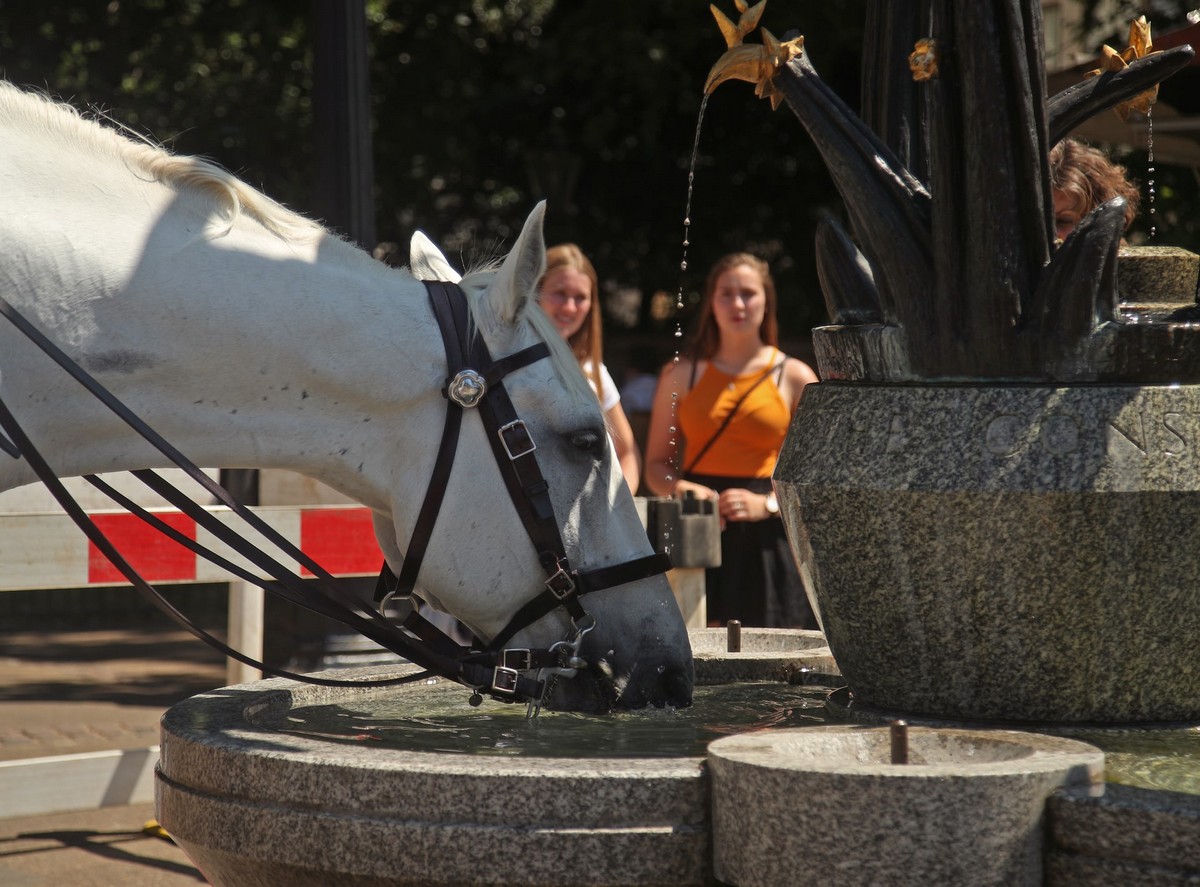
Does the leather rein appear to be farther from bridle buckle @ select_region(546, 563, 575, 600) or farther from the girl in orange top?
the girl in orange top

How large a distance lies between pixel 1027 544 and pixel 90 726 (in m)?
6.12

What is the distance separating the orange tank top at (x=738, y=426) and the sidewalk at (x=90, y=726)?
7.85 ft

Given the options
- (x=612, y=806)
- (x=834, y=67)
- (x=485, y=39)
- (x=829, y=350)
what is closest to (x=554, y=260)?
(x=829, y=350)

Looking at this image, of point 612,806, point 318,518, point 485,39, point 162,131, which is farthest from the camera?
point 485,39

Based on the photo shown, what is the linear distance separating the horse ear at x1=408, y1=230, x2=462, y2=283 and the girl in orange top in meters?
2.21

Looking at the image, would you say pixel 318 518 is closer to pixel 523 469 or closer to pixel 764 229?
pixel 523 469

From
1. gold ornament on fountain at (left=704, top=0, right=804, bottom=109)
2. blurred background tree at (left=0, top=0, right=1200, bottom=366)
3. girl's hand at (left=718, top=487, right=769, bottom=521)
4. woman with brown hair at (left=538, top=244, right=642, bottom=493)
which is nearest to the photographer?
gold ornament on fountain at (left=704, top=0, right=804, bottom=109)

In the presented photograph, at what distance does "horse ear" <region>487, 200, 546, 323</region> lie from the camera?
3303mm

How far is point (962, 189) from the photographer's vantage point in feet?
11.3

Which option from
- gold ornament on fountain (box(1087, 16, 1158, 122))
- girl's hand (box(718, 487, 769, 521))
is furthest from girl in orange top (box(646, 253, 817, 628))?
gold ornament on fountain (box(1087, 16, 1158, 122))

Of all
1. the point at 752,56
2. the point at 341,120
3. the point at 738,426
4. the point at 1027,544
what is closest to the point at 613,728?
the point at 1027,544

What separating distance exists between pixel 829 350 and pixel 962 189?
1.74ft

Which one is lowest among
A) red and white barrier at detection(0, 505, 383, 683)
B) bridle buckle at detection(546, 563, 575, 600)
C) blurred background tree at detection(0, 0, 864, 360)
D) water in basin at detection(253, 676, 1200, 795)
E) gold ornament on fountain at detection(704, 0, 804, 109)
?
water in basin at detection(253, 676, 1200, 795)

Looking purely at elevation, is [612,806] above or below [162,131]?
below
